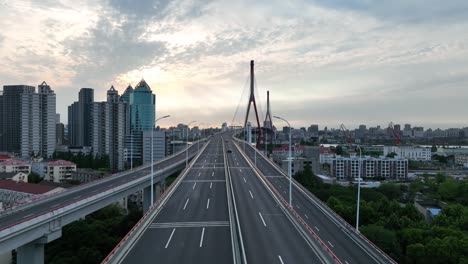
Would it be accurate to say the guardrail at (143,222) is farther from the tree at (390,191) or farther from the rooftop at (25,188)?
the tree at (390,191)

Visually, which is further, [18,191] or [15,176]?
[15,176]

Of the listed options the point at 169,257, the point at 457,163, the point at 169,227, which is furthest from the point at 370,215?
the point at 457,163

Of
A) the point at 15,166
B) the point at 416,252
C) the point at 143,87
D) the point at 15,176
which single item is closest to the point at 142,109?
the point at 143,87

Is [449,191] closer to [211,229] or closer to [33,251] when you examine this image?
[211,229]

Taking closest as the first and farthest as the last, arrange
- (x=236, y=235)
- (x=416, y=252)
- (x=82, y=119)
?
(x=236, y=235) → (x=416, y=252) → (x=82, y=119)

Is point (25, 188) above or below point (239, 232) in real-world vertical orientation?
below

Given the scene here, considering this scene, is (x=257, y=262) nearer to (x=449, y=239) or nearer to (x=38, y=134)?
(x=449, y=239)
